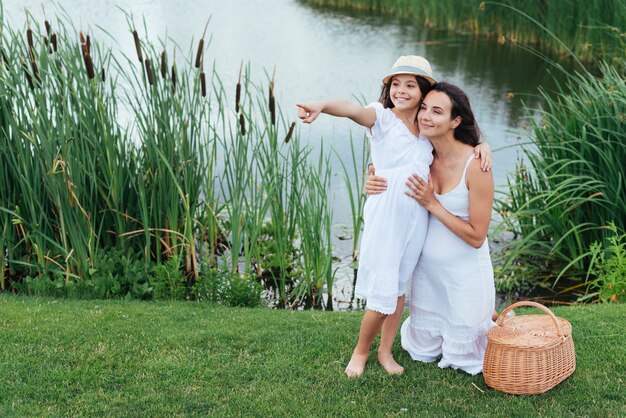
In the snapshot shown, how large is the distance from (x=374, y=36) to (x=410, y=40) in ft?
1.80

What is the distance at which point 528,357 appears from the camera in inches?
119

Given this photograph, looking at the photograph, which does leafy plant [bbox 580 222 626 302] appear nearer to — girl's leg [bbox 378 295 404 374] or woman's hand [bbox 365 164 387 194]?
girl's leg [bbox 378 295 404 374]

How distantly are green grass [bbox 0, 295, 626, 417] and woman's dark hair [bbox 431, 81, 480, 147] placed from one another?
3.03 ft

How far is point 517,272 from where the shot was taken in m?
5.29

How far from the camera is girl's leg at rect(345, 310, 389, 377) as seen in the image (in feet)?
10.4

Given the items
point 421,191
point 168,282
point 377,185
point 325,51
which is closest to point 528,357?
point 421,191

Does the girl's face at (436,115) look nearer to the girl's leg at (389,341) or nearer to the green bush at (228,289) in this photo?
the girl's leg at (389,341)

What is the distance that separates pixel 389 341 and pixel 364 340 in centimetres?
12

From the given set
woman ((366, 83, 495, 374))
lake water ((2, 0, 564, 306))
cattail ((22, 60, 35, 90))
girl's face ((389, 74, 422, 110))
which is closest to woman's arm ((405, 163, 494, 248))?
woman ((366, 83, 495, 374))

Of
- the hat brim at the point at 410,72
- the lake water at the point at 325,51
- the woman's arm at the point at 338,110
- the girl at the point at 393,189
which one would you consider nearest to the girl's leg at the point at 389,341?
the girl at the point at 393,189

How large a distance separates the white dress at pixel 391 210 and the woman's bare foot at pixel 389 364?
306 mm

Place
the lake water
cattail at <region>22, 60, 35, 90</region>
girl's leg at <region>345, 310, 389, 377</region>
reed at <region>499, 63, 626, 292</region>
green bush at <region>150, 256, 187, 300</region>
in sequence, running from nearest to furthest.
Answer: girl's leg at <region>345, 310, 389, 377</region> < cattail at <region>22, 60, 35, 90</region> < green bush at <region>150, 256, 187, 300</region> < reed at <region>499, 63, 626, 292</region> < the lake water

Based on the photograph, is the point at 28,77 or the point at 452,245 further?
the point at 28,77

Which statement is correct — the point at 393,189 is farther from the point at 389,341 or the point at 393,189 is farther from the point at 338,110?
the point at 389,341
